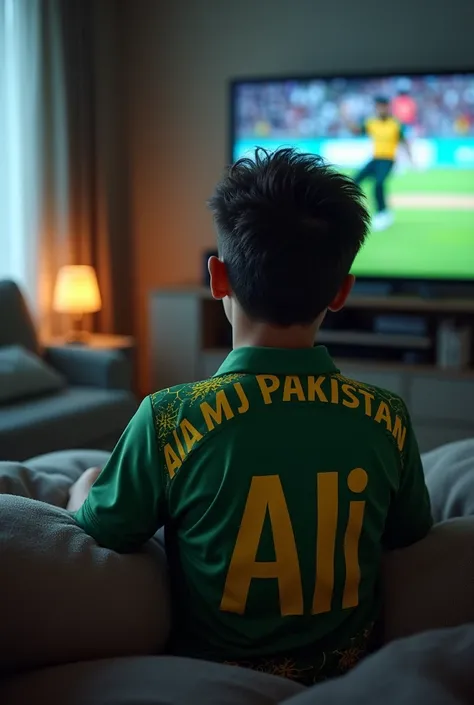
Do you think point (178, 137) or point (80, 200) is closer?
point (80, 200)

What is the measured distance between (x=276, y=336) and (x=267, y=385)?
0.27ft

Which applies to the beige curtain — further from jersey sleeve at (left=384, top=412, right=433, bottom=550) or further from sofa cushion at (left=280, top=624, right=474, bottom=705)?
sofa cushion at (left=280, top=624, right=474, bottom=705)

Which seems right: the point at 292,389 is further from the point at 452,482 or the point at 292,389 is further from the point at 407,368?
the point at 407,368

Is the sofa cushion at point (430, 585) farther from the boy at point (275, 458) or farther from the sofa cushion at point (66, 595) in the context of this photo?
the sofa cushion at point (66, 595)

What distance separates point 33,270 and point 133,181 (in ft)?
3.52

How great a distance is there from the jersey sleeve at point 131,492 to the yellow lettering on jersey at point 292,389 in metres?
0.18

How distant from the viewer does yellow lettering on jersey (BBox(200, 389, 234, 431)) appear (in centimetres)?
104

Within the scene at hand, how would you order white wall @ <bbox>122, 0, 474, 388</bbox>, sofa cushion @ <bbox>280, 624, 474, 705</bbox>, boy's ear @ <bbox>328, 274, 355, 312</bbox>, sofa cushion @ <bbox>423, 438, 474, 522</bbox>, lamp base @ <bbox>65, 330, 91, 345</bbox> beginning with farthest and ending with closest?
white wall @ <bbox>122, 0, 474, 388</bbox> < lamp base @ <bbox>65, 330, 91, 345</bbox> < sofa cushion @ <bbox>423, 438, 474, 522</bbox> < boy's ear @ <bbox>328, 274, 355, 312</bbox> < sofa cushion @ <bbox>280, 624, 474, 705</bbox>

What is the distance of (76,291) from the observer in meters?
3.97

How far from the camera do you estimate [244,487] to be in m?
1.03

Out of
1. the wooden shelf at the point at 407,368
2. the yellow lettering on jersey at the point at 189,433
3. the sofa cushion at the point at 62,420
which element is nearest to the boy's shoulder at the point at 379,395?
the yellow lettering on jersey at the point at 189,433

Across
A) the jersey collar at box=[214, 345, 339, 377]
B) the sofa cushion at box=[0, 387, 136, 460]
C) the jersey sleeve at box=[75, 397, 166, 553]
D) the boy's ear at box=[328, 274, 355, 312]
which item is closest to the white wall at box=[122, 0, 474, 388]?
the sofa cushion at box=[0, 387, 136, 460]

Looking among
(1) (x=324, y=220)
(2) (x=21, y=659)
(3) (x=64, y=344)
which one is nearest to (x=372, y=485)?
(1) (x=324, y=220)

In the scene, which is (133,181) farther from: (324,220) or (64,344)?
(324,220)
